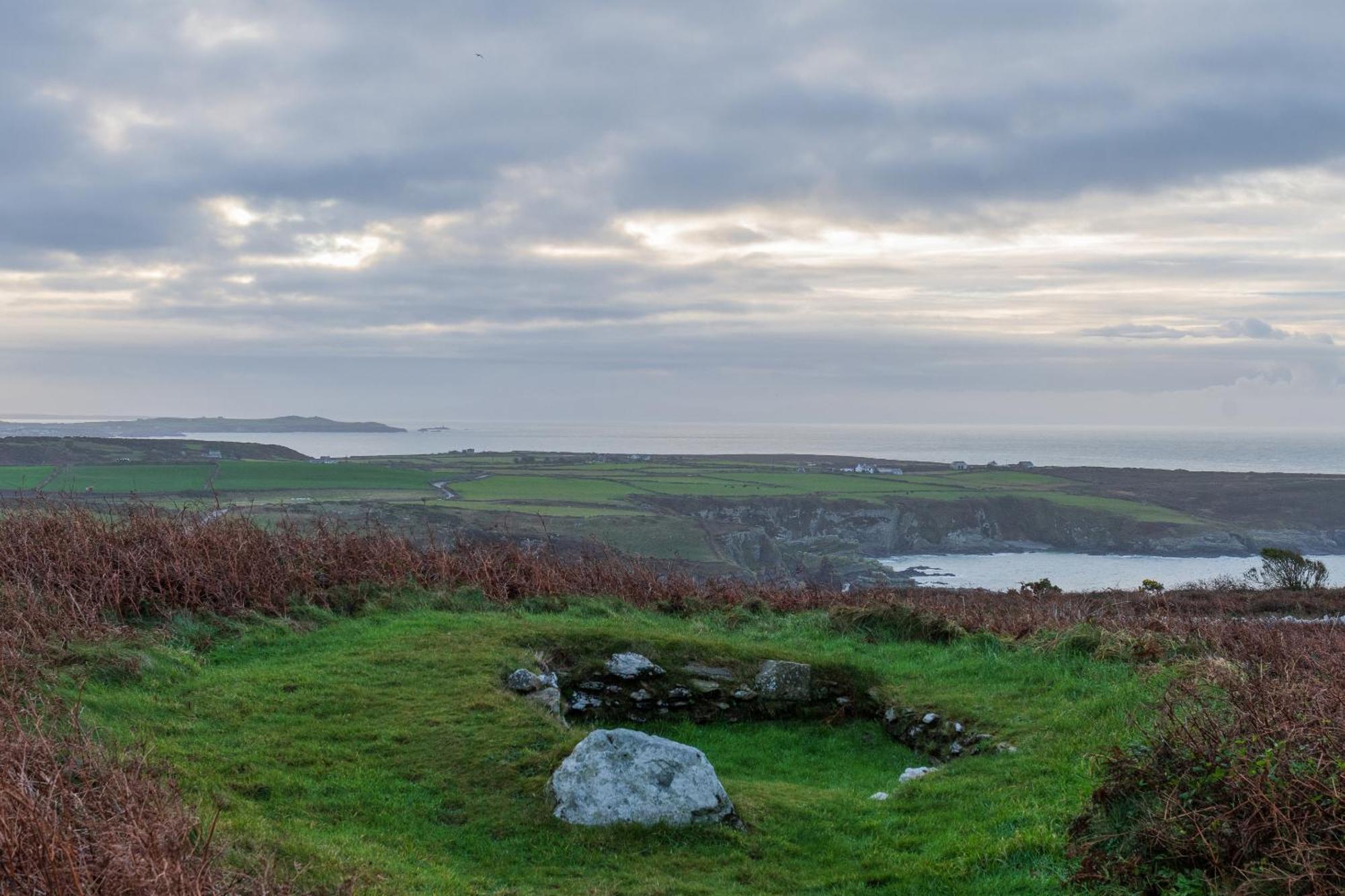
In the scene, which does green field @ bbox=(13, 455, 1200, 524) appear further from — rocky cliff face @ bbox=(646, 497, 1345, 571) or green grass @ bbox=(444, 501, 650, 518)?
rocky cliff face @ bbox=(646, 497, 1345, 571)

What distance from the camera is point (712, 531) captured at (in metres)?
53.4

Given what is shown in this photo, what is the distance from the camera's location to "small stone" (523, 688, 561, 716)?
12.6 m

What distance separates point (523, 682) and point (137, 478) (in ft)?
187

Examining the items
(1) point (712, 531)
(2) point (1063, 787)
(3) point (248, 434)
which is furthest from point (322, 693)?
(3) point (248, 434)

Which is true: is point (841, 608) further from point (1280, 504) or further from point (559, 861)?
point (1280, 504)

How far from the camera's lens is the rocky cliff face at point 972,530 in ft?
213

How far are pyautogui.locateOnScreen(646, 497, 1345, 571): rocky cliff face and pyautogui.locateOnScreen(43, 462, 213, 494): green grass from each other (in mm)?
30881

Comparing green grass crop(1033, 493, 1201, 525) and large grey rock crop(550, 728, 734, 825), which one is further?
green grass crop(1033, 493, 1201, 525)

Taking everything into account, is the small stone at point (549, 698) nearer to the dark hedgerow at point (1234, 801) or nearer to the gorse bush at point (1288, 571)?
the dark hedgerow at point (1234, 801)

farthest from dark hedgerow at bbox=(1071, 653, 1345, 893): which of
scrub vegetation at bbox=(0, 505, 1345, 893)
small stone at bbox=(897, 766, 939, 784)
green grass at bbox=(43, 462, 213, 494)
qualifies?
green grass at bbox=(43, 462, 213, 494)

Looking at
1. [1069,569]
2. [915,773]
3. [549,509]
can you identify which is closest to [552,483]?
[549,509]

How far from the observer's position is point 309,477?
233ft

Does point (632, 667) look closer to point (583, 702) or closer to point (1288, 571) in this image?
point (583, 702)

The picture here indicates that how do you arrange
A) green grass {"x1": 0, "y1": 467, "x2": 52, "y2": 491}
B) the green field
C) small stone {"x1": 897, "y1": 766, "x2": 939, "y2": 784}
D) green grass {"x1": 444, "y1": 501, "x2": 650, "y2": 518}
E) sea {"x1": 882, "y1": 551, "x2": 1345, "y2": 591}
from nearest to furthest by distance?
small stone {"x1": 897, "y1": 766, "x2": 939, "y2": 784}, sea {"x1": 882, "y1": 551, "x2": 1345, "y2": 591}, green grass {"x1": 444, "y1": 501, "x2": 650, "y2": 518}, green grass {"x1": 0, "y1": 467, "x2": 52, "y2": 491}, the green field
